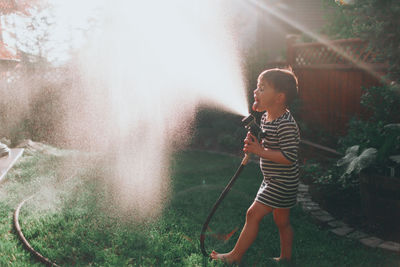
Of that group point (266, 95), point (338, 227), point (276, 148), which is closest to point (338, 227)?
point (338, 227)

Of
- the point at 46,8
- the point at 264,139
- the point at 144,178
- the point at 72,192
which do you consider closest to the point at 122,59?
the point at 46,8

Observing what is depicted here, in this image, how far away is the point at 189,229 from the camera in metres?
3.59

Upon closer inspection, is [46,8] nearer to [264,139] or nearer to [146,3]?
[146,3]

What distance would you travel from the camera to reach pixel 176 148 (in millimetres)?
7906

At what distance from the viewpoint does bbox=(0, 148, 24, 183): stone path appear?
5008 mm

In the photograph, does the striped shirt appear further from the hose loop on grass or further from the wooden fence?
the wooden fence

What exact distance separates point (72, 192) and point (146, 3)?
632 centimetres

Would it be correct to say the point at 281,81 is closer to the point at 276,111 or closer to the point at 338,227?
the point at 276,111

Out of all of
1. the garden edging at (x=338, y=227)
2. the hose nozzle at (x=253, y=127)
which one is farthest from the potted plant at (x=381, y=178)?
the hose nozzle at (x=253, y=127)

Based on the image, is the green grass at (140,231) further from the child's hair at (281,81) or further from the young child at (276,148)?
the child's hair at (281,81)

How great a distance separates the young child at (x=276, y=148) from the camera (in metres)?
2.60

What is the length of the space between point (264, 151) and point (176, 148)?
17.6 ft

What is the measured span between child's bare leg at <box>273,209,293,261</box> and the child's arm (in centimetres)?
46

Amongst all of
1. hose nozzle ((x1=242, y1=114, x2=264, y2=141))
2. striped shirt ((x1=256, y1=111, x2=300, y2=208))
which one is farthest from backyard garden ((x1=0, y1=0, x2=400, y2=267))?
hose nozzle ((x1=242, y1=114, x2=264, y2=141))
